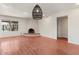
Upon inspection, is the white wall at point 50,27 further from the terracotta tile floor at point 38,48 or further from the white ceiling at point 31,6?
the white ceiling at point 31,6

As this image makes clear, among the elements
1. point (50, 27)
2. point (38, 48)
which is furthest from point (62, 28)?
point (38, 48)

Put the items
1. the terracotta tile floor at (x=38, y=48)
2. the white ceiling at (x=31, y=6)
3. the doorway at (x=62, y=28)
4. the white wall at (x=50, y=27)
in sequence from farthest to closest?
1. the doorway at (x=62, y=28)
2. the white wall at (x=50, y=27)
3. the white ceiling at (x=31, y=6)
4. the terracotta tile floor at (x=38, y=48)

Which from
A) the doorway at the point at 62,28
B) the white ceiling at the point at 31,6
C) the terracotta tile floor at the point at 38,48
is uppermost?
the white ceiling at the point at 31,6

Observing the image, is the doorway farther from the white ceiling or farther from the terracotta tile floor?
the white ceiling

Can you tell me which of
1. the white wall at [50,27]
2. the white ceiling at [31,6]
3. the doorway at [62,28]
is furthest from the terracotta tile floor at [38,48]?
the doorway at [62,28]

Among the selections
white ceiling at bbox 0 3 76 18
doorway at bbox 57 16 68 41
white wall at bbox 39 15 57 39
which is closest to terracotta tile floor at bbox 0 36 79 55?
white wall at bbox 39 15 57 39

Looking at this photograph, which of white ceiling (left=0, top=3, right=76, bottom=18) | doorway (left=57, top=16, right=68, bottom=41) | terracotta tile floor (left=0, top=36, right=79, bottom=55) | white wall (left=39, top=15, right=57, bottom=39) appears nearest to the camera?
terracotta tile floor (left=0, top=36, right=79, bottom=55)

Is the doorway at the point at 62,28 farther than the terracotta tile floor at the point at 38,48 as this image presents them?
Yes

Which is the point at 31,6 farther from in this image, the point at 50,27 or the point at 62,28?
the point at 62,28

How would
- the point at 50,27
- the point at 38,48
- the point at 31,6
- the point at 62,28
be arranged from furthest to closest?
the point at 62,28 → the point at 50,27 → the point at 38,48 → the point at 31,6

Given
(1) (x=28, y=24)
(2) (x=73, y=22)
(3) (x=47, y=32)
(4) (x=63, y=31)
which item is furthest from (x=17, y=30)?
(4) (x=63, y=31)

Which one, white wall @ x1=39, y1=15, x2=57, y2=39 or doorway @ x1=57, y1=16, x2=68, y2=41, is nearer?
white wall @ x1=39, y1=15, x2=57, y2=39

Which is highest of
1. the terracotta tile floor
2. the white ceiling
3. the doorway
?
the white ceiling

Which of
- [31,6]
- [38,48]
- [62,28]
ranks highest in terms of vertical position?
[31,6]
